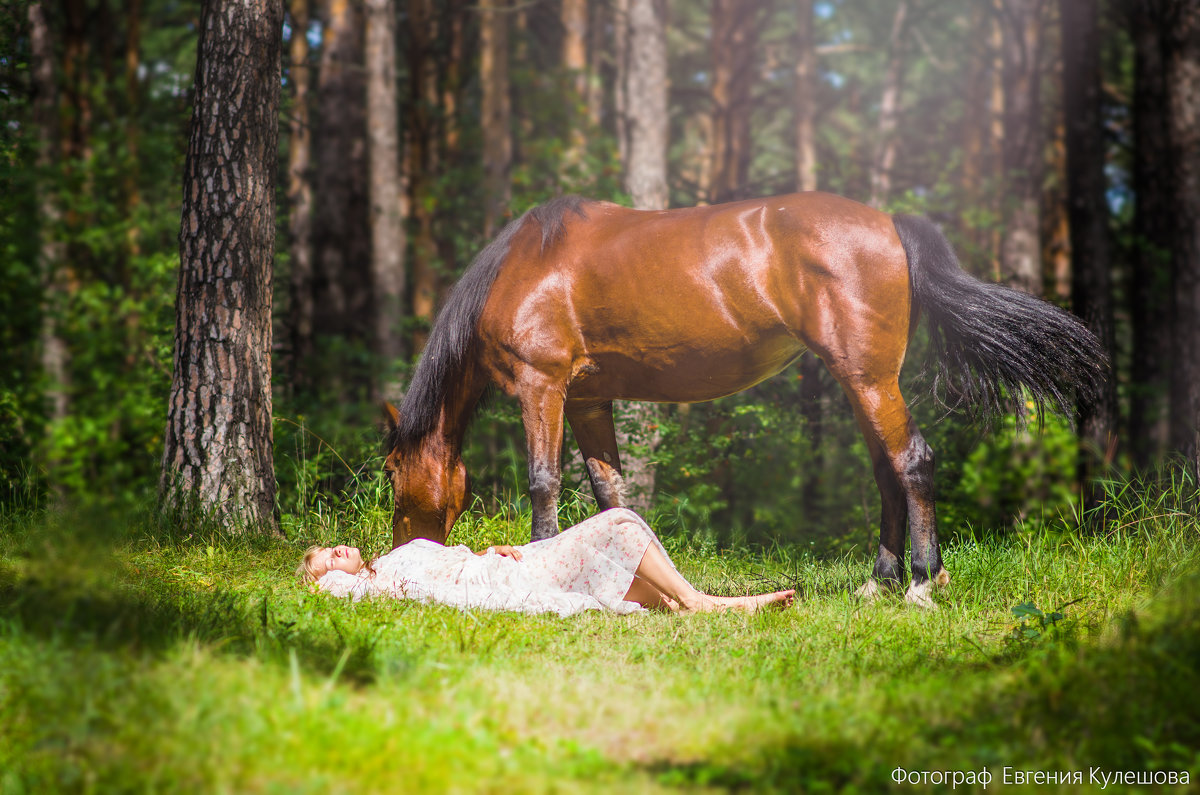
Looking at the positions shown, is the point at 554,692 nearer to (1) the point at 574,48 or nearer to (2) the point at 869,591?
(2) the point at 869,591

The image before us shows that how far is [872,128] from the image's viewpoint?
28.0m

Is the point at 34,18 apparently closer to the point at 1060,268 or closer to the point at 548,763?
the point at 548,763

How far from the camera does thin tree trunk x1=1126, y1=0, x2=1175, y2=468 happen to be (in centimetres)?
989

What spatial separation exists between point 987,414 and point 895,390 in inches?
30.1

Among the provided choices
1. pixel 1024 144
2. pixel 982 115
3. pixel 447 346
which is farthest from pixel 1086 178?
pixel 982 115

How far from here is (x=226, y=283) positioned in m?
6.32

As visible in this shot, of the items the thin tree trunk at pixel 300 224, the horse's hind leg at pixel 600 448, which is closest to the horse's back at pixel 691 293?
the horse's hind leg at pixel 600 448

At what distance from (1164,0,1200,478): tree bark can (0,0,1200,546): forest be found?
23mm

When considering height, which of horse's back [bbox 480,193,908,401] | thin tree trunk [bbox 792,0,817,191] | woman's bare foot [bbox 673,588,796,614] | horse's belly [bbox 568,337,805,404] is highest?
thin tree trunk [bbox 792,0,817,191]

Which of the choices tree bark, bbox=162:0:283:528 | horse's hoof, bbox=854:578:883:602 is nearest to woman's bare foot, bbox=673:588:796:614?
horse's hoof, bbox=854:578:883:602

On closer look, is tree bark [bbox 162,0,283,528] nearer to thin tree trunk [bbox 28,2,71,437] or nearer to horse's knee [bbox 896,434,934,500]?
horse's knee [bbox 896,434,934,500]

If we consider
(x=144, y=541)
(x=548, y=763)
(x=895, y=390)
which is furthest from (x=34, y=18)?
(x=548, y=763)

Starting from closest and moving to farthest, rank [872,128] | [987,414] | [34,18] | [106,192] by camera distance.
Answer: [987,414], [34,18], [106,192], [872,128]

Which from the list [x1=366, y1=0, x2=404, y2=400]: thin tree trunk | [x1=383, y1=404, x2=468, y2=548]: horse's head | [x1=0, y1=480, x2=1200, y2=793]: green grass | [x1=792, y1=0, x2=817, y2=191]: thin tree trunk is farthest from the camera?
[x1=792, y1=0, x2=817, y2=191]: thin tree trunk
